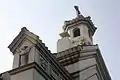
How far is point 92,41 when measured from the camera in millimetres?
38281

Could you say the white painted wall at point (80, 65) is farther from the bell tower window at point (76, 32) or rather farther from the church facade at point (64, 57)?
the bell tower window at point (76, 32)

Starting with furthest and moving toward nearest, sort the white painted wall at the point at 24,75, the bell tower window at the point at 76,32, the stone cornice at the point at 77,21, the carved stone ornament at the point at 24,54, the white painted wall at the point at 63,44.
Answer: the stone cornice at the point at 77,21, the bell tower window at the point at 76,32, the white painted wall at the point at 63,44, the carved stone ornament at the point at 24,54, the white painted wall at the point at 24,75

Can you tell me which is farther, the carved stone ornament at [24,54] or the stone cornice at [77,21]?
the stone cornice at [77,21]

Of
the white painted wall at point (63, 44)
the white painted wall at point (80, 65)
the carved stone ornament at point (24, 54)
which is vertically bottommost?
the carved stone ornament at point (24, 54)

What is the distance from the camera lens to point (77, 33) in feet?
124

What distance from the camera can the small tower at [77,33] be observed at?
3581 cm

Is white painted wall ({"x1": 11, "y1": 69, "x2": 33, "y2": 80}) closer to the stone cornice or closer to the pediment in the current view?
the pediment

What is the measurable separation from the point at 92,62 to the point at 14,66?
29.1 ft

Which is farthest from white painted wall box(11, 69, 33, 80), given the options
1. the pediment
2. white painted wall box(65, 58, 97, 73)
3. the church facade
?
white painted wall box(65, 58, 97, 73)

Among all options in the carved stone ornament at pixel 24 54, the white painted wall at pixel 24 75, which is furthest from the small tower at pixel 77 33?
the white painted wall at pixel 24 75

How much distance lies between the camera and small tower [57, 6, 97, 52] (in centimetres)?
3581

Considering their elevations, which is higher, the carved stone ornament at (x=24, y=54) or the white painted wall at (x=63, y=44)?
the white painted wall at (x=63, y=44)

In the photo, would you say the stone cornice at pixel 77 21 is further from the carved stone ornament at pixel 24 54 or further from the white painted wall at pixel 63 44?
the carved stone ornament at pixel 24 54

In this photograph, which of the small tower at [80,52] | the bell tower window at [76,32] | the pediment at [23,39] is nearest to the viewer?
the pediment at [23,39]
